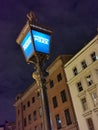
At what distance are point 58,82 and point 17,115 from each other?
20668 mm

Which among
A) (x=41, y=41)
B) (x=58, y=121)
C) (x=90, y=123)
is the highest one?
(x=58, y=121)

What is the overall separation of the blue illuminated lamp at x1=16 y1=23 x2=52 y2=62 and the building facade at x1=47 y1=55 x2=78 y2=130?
24497 millimetres

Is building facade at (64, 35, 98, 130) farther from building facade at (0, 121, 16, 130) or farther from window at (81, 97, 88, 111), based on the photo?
building facade at (0, 121, 16, 130)

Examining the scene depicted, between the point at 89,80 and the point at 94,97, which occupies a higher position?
the point at 89,80

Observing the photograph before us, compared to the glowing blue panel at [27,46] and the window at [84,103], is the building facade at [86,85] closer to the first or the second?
the window at [84,103]

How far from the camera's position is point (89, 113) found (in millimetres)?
25594

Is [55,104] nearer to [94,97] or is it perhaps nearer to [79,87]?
[79,87]

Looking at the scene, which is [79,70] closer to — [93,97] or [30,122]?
[93,97]

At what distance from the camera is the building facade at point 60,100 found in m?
29.3

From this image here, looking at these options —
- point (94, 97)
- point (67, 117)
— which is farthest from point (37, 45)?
point (67, 117)

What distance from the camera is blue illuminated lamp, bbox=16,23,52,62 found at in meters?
5.07

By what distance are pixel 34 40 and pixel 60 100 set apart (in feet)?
89.6

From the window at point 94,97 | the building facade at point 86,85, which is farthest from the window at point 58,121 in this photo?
the window at point 94,97

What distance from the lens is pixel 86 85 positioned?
27.1 meters
